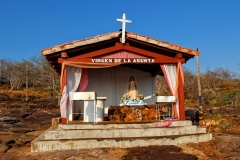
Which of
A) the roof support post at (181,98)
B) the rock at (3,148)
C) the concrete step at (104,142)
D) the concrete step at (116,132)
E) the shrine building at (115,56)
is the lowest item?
the rock at (3,148)

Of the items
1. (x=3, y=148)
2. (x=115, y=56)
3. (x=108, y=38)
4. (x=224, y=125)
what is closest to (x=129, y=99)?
(x=115, y=56)

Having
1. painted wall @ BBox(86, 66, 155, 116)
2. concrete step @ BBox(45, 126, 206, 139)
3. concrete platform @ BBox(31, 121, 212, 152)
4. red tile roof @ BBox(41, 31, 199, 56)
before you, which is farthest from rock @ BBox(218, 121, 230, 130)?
red tile roof @ BBox(41, 31, 199, 56)

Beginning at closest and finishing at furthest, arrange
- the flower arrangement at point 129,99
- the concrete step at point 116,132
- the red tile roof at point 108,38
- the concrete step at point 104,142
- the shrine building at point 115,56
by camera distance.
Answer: the concrete step at point 104,142, the concrete step at point 116,132, the red tile roof at point 108,38, the shrine building at point 115,56, the flower arrangement at point 129,99

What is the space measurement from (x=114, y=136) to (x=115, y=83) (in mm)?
4305

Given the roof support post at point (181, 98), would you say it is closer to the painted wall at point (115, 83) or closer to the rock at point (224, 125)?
the painted wall at point (115, 83)

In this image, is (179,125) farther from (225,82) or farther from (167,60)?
(225,82)

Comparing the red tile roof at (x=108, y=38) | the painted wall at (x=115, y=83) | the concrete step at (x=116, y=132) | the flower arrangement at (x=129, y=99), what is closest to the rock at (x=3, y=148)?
the concrete step at (x=116, y=132)

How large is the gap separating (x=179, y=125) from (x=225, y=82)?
37.2 metres

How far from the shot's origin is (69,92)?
31.8 ft

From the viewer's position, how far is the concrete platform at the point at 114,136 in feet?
26.3

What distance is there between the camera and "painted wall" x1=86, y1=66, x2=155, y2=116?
40.9ft

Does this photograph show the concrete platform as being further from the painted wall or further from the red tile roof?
the painted wall

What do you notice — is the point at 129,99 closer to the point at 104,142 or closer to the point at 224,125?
the point at 104,142

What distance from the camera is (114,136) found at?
870cm
